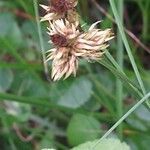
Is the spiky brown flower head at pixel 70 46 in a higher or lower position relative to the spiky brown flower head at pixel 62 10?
lower

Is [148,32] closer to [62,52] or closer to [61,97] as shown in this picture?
[61,97]

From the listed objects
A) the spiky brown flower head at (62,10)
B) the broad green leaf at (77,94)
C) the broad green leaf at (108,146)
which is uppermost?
the spiky brown flower head at (62,10)

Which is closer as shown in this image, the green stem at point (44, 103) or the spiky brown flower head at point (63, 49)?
the spiky brown flower head at point (63, 49)

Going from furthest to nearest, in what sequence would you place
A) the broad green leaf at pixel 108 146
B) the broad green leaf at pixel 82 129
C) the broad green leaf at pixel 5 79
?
the broad green leaf at pixel 5 79 → the broad green leaf at pixel 82 129 → the broad green leaf at pixel 108 146

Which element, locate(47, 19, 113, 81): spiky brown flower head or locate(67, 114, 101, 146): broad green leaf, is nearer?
locate(47, 19, 113, 81): spiky brown flower head

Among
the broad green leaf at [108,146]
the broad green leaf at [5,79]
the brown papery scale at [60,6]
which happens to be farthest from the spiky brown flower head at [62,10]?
the broad green leaf at [5,79]

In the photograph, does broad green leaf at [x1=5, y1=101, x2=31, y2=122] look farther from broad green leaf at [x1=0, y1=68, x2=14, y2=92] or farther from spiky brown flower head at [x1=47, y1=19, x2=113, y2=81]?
spiky brown flower head at [x1=47, y1=19, x2=113, y2=81]

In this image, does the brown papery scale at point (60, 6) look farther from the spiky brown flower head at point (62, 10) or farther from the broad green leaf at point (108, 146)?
the broad green leaf at point (108, 146)

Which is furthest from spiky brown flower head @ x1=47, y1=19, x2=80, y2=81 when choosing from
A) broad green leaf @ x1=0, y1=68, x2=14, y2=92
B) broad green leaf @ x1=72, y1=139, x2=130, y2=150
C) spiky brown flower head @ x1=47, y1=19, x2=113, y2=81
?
broad green leaf @ x1=0, y1=68, x2=14, y2=92
